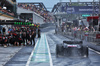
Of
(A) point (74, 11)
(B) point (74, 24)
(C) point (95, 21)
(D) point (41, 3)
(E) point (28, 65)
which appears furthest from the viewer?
(D) point (41, 3)

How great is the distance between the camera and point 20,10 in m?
93.4

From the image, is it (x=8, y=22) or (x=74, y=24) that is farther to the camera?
(x=74, y=24)

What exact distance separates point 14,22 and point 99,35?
326 inches

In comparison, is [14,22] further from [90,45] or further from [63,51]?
[63,51]

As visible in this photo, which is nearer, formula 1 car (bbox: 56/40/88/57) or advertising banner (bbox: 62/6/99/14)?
formula 1 car (bbox: 56/40/88/57)

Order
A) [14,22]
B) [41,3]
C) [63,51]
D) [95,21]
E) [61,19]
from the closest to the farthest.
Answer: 1. [63,51]
2. [14,22]
3. [95,21]
4. [61,19]
5. [41,3]

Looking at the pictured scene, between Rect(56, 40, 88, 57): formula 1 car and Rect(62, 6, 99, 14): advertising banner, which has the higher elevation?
Rect(62, 6, 99, 14): advertising banner

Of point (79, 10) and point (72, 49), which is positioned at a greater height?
point (79, 10)

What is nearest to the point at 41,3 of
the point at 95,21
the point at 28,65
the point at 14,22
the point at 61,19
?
the point at 61,19

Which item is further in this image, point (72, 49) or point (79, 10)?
point (79, 10)

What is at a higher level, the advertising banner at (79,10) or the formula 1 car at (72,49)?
the advertising banner at (79,10)

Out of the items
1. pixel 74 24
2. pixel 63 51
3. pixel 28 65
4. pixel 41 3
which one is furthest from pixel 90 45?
pixel 41 3

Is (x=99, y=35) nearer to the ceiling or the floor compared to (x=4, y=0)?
nearer to the floor

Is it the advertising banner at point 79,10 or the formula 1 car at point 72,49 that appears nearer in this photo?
the formula 1 car at point 72,49
